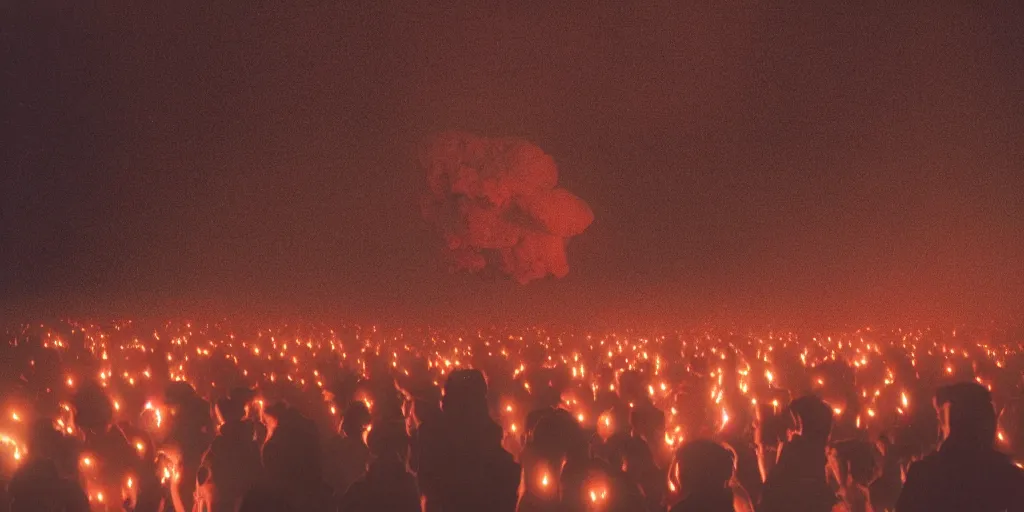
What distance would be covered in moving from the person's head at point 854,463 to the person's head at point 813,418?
1.54 ft

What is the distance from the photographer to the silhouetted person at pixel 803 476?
537 centimetres

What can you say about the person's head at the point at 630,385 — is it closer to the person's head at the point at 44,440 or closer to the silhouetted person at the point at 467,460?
the silhouetted person at the point at 467,460

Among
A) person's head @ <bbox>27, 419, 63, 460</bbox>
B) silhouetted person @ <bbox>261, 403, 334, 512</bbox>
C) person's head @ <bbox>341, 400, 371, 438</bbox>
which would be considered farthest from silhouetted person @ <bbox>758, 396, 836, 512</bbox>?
person's head @ <bbox>27, 419, 63, 460</bbox>

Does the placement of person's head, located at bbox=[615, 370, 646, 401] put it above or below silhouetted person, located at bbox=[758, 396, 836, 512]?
above

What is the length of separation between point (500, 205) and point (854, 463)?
39.6 metres

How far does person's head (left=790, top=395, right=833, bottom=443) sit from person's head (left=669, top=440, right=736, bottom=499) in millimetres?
912

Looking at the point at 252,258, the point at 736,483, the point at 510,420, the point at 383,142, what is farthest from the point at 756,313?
the point at 736,483

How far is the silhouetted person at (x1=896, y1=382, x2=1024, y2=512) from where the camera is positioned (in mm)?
4605

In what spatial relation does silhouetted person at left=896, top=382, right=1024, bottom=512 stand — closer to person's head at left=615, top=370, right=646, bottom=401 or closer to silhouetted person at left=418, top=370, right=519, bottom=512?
silhouetted person at left=418, top=370, right=519, bottom=512

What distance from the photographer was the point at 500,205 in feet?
149

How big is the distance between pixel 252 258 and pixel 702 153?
2588 cm

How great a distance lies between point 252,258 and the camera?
58.2 meters

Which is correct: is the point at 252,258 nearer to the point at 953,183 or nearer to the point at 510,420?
the point at 953,183

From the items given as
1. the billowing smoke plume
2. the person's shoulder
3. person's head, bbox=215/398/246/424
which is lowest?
person's head, bbox=215/398/246/424
